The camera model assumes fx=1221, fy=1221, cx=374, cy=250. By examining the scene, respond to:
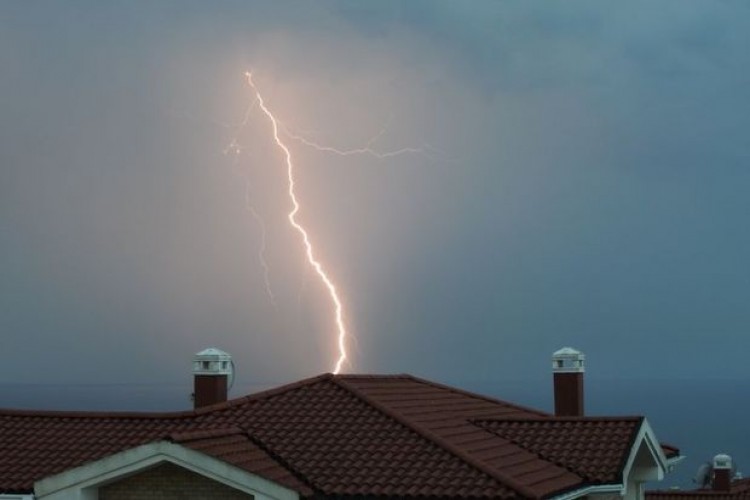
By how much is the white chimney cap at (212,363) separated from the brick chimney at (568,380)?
221 inches

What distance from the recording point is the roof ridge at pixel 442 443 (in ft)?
44.7

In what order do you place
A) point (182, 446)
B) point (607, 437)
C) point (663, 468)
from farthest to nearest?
point (663, 468)
point (607, 437)
point (182, 446)

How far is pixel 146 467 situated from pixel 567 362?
9030 millimetres

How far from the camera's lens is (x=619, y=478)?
50.0 feet

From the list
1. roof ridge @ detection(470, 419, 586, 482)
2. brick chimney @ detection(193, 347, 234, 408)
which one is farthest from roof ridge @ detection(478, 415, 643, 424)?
brick chimney @ detection(193, 347, 234, 408)

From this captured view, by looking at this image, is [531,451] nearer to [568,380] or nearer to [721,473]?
[568,380]

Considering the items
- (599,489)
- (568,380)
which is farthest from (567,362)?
(599,489)

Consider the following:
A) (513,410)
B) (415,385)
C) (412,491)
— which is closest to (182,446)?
(412,491)

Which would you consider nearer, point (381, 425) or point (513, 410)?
point (381, 425)

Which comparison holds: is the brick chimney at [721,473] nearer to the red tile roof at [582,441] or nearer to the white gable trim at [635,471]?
the white gable trim at [635,471]

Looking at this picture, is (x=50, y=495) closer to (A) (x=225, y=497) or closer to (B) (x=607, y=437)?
(A) (x=225, y=497)

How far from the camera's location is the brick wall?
14148 mm

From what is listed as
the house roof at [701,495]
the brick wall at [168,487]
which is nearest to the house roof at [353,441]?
the brick wall at [168,487]

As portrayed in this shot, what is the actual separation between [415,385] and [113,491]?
692 cm
